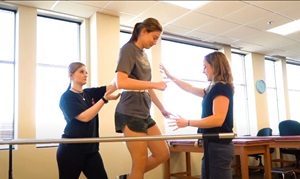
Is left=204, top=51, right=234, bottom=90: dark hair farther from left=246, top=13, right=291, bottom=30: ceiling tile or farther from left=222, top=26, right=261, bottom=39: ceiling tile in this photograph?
left=222, top=26, right=261, bottom=39: ceiling tile

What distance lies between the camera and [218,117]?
5.27 ft

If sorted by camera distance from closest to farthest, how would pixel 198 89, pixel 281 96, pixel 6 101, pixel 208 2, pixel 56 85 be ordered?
pixel 208 2 → pixel 198 89 → pixel 6 101 → pixel 56 85 → pixel 281 96

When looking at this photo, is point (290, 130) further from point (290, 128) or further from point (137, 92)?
point (137, 92)

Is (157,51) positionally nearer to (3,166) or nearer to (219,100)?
(3,166)

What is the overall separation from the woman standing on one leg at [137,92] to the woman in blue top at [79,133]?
0.35 metres

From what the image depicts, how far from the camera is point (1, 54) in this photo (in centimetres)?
339

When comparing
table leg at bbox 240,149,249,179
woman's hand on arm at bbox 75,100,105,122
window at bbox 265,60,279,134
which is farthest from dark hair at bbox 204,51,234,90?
window at bbox 265,60,279,134

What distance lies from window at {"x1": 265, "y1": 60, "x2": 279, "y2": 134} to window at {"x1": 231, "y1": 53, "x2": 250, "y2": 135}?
775 millimetres

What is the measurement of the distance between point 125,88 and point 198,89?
0.73 meters

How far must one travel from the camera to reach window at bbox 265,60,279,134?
20.9 feet

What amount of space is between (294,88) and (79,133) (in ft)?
20.6

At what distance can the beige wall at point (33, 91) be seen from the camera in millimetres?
3271

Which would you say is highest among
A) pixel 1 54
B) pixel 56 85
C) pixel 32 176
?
pixel 1 54

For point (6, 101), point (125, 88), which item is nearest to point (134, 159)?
point (125, 88)
